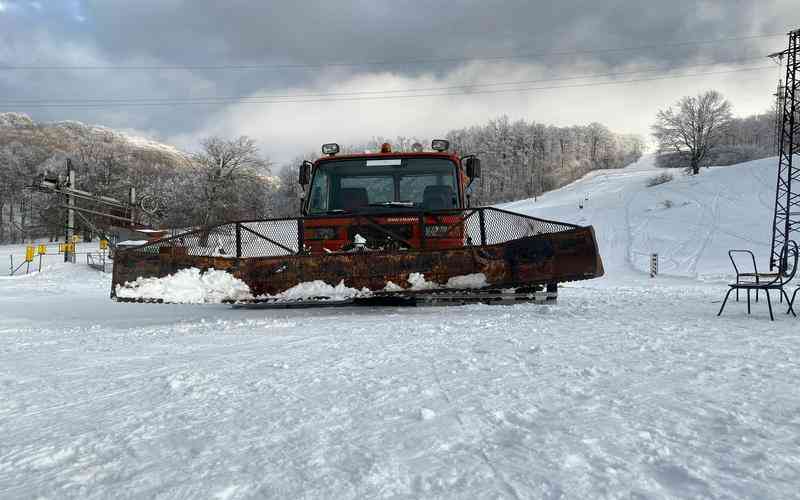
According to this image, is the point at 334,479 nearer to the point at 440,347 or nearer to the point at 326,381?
the point at 326,381

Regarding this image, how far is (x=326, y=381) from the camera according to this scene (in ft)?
8.85

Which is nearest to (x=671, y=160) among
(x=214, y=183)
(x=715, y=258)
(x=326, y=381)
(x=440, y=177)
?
(x=715, y=258)

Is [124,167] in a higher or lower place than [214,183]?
higher

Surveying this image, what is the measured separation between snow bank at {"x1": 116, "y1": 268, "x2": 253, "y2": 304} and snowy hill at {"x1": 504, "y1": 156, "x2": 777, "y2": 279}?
16.9 metres

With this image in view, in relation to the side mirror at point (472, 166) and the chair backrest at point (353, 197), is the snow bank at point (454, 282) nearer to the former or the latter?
the chair backrest at point (353, 197)

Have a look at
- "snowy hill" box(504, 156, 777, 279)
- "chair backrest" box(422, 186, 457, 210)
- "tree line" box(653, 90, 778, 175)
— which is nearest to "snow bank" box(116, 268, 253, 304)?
"chair backrest" box(422, 186, 457, 210)

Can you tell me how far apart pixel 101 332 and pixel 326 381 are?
3565mm

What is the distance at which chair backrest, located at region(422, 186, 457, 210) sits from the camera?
6473 millimetres

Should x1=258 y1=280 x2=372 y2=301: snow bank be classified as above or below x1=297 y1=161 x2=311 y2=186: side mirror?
below

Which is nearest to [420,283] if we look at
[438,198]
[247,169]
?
[438,198]

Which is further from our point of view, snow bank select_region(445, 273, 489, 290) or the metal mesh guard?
the metal mesh guard

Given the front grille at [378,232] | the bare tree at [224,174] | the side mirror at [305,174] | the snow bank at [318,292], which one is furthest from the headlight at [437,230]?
the bare tree at [224,174]

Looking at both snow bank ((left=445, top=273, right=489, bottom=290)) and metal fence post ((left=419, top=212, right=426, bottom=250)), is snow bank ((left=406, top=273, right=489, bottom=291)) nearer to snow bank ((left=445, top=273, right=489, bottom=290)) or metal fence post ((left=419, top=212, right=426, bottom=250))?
snow bank ((left=445, top=273, right=489, bottom=290))

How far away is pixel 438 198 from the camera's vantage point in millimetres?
6535
